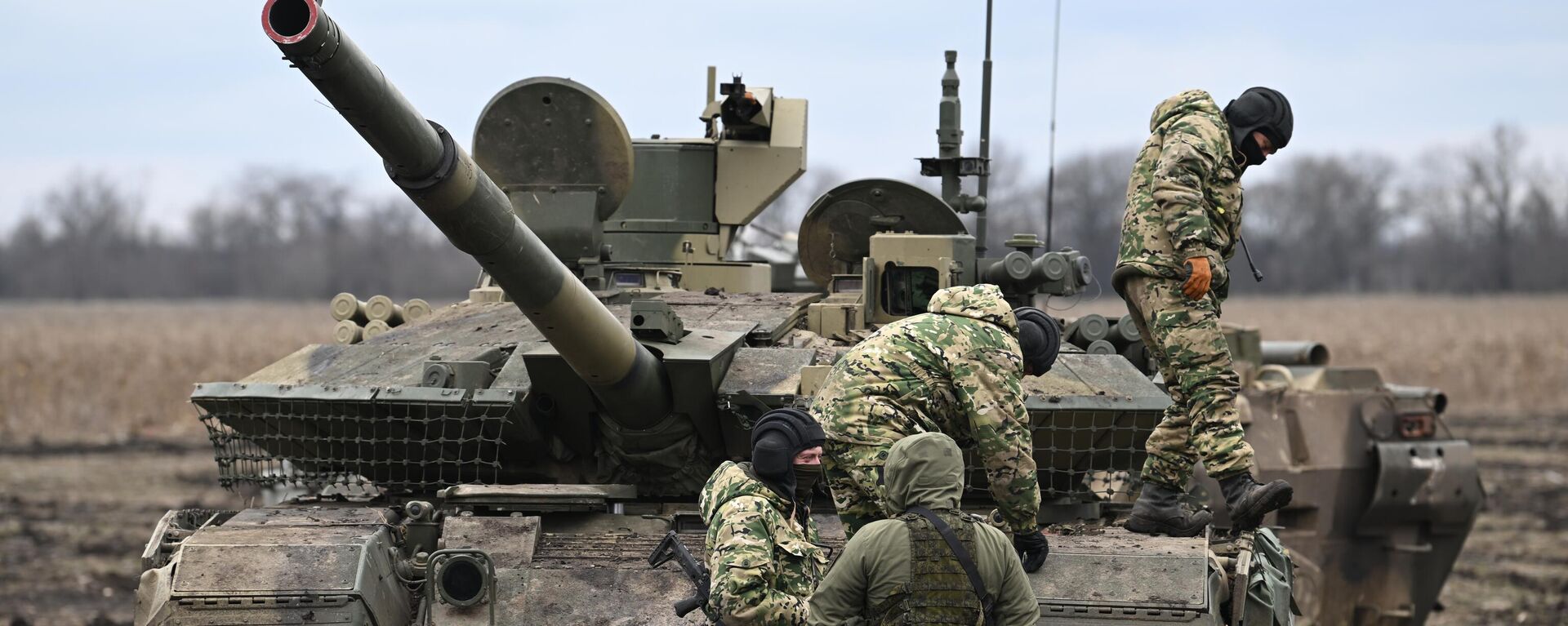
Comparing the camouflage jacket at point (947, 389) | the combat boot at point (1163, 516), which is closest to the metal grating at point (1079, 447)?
the combat boot at point (1163, 516)

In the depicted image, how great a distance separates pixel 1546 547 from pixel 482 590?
1305cm

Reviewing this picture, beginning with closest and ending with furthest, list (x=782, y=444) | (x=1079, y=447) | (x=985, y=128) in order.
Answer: (x=782, y=444) → (x=1079, y=447) → (x=985, y=128)

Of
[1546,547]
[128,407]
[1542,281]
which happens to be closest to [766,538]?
[1546,547]

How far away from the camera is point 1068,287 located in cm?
976

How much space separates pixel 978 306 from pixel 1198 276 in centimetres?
124

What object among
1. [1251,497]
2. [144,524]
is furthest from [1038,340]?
[144,524]

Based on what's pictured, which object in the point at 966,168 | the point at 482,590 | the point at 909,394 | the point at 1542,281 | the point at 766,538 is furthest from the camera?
the point at 1542,281

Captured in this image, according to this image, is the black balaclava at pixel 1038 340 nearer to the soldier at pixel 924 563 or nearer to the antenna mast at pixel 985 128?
the soldier at pixel 924 563

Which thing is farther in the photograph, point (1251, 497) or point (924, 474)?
point (1251, 497)

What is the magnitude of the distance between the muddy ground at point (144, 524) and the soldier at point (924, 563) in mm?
9157

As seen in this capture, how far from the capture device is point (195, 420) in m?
27.6

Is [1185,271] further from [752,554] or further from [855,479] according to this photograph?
[752,554]

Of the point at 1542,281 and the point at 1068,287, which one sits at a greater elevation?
the point at 1068,287

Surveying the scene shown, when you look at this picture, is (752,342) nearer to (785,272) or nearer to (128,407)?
(785,272)
